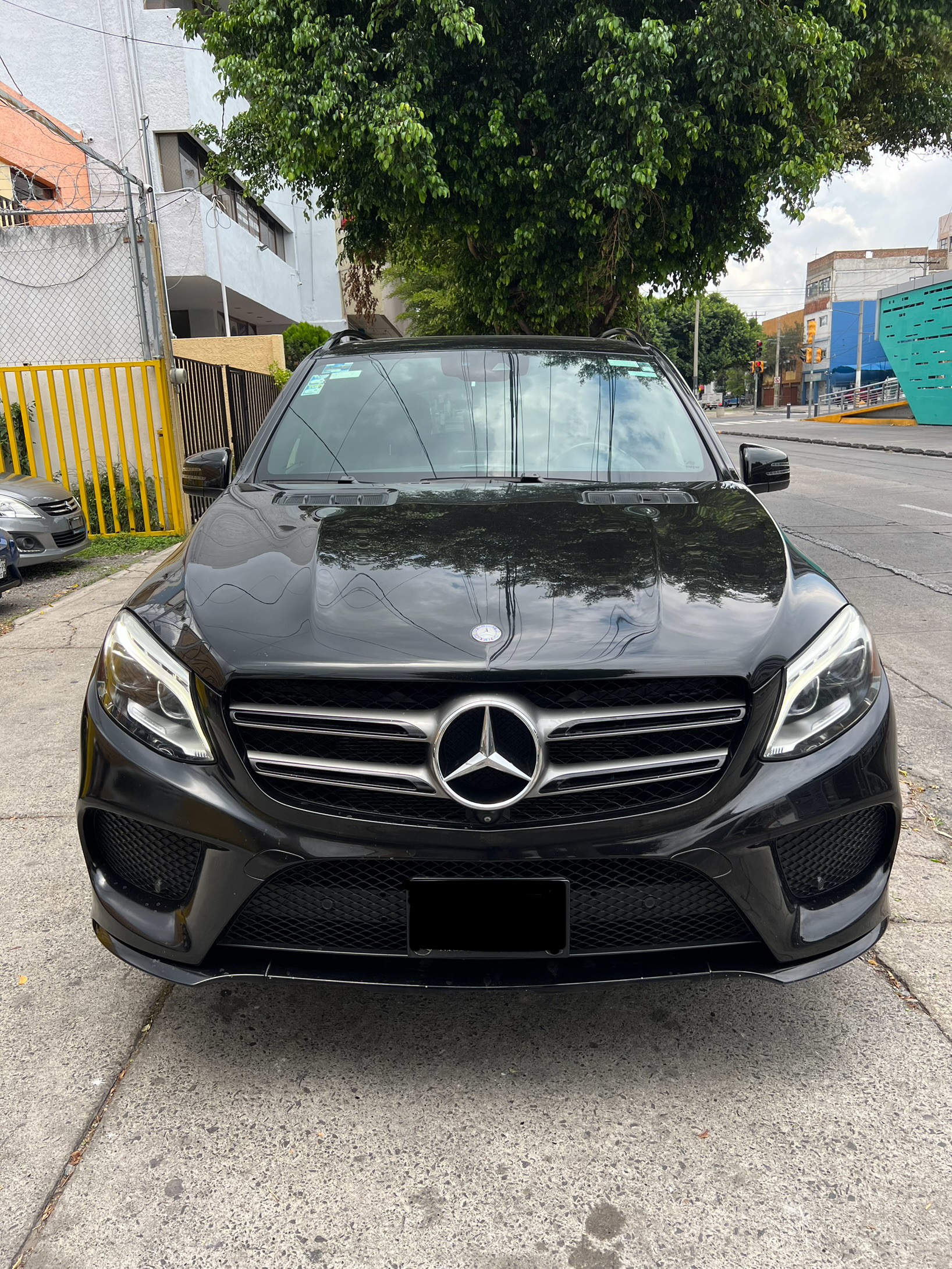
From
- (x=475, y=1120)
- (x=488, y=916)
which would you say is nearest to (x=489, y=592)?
(x=488, y=916)

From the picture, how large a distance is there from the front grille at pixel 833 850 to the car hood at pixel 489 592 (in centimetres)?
34

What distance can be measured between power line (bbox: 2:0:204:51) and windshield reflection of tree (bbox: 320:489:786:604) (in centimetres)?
1904

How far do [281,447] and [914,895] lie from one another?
8.00 ft

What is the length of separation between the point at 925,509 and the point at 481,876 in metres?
11.8

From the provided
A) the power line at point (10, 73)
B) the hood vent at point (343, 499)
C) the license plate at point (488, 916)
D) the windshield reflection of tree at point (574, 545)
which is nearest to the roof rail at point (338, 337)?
the hood vent at point (343, 499)

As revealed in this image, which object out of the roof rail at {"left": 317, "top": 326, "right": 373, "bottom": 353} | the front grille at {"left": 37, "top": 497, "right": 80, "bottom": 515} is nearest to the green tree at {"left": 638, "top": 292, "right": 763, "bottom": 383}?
the front grille at {"left": 37, "top": 497, "right": 80, "bottom": 515}

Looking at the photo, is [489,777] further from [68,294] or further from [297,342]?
[297,342]

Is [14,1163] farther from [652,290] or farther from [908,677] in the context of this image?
[652,290]

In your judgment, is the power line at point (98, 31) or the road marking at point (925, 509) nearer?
the road marking at point (925, 509)

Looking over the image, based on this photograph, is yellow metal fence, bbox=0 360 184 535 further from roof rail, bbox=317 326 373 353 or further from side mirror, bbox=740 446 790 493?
side mirror, bbox=740 446 790 493

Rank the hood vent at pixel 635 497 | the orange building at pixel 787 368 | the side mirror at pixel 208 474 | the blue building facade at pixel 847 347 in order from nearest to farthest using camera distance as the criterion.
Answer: the hood vent at pixel 635 497 < the side mirror at pixel 208 474 < the blue building facade at pixel 847 347 < the orange building at pixel 787 368

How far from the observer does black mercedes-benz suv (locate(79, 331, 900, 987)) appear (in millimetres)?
1889

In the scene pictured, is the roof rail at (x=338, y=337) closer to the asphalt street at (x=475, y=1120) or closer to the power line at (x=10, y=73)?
the asphalt street at (x=475, y=1120)

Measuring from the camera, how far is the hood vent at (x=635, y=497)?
2.79 m
